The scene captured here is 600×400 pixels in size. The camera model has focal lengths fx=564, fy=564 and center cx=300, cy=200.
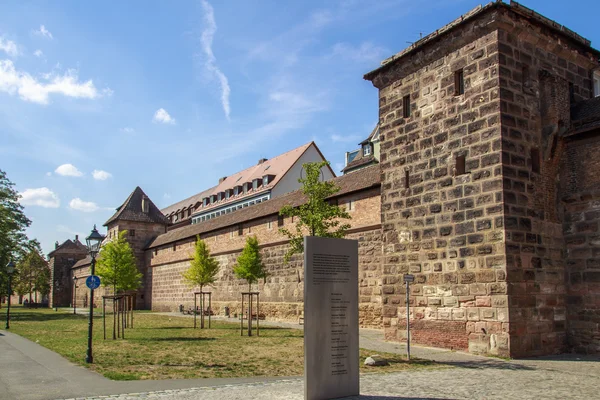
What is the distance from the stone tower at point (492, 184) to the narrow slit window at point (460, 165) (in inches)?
1.4

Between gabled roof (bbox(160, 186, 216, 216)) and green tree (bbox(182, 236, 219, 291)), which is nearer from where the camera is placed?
green tree (bbox(182, 236, 219, 291))

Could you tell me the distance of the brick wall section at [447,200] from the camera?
525 inches

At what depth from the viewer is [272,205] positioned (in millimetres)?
29391

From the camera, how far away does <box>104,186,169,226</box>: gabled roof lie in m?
52.7

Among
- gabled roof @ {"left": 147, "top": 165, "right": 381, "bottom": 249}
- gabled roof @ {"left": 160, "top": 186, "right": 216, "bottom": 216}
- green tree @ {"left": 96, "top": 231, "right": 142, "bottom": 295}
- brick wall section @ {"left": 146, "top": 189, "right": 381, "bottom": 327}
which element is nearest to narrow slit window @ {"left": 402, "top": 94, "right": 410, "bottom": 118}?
gabled roof @ {"left": 147, "top": 165, "right": 381, "bottom": 249}

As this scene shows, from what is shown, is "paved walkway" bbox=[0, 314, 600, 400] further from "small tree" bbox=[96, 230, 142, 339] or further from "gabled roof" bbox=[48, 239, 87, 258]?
"gabled roof" bbox=[48, 239, 87, 258]

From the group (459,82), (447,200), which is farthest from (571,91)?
(447,200)

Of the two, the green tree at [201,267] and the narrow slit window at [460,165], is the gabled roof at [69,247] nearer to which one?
the green tree at [201,267]

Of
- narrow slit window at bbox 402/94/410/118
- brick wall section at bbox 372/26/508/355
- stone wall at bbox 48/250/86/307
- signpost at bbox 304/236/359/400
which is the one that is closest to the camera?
signpost at bbox 304/236/359/400

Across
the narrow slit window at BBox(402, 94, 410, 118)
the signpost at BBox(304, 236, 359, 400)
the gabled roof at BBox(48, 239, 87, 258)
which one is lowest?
the signpost at BBox(304, 236, 359, 400)

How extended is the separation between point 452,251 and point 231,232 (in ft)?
64.7

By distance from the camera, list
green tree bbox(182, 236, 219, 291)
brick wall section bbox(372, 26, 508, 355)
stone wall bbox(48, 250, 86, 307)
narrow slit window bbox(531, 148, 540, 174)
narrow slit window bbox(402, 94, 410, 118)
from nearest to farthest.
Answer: brick wall section bbox(372, 26, 508, 355) → narrow slit window bbox(531, 148, 540, 174) → narrow slit window bbox(402, 94, 410, 118) → green tree bbox(182, 236, 219, 291) → stone wall bbox(48, 250, 86, 307)

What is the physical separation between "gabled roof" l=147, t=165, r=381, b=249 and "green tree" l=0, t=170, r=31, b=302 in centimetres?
994

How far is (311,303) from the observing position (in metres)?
7.71
